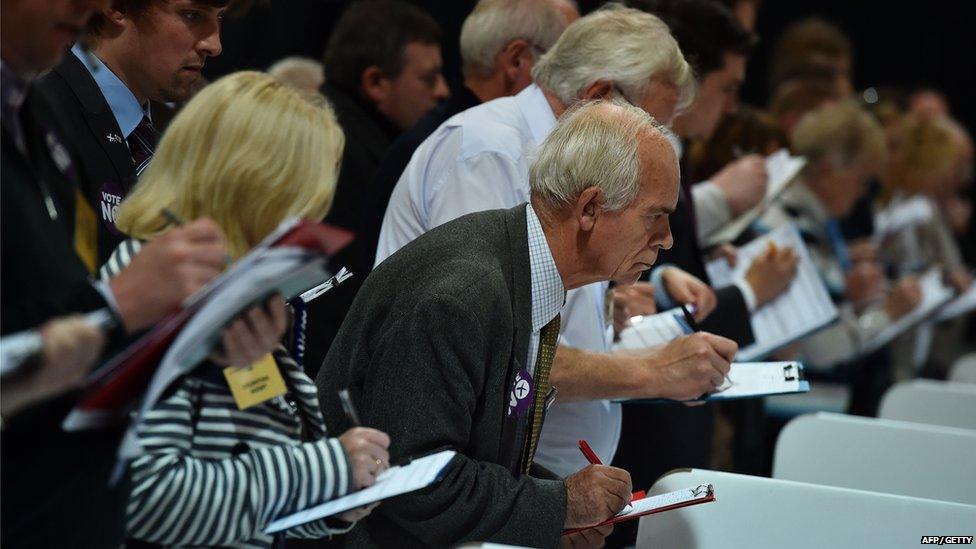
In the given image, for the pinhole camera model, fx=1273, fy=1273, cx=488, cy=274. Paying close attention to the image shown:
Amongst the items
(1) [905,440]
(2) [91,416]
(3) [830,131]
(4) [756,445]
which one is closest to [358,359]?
(2) [91,416]

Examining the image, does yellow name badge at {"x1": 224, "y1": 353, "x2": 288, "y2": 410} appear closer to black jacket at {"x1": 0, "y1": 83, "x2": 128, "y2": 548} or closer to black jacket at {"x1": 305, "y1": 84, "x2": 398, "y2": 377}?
black jacket at {"x1": 0, "y1": 83, "x2": 128, "y2": 548}

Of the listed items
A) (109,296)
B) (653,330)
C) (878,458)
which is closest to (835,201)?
(878,458)

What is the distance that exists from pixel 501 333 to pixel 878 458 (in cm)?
141

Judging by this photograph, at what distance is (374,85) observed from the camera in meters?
3.78

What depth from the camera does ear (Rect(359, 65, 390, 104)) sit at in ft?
12.4

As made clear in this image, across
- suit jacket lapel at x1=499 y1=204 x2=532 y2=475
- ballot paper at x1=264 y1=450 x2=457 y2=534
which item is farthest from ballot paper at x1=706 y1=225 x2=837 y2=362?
ballot paper at x1=264 y1=450 x2=457 y2=534

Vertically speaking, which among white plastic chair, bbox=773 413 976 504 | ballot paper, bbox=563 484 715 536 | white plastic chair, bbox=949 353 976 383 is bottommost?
white plastic chair, bbox=949 353 976 383

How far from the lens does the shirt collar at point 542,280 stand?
7.16 ft

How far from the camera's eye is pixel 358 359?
82.1 inches

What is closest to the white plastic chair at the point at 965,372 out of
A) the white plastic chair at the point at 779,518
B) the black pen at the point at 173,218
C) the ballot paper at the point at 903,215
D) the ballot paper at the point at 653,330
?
the ballot paper at the point at 903,215

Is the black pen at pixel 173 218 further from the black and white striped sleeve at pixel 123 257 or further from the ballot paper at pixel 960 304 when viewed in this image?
the ballot paper at pixel 960 304

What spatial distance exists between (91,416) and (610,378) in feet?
4.15

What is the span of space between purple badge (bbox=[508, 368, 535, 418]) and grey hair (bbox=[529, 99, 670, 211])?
12.3 inches

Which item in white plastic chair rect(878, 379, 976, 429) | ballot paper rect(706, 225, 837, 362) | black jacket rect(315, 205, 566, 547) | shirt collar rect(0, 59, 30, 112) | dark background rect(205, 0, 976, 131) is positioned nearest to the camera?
shirt collar rect(0, 59, 30, 112)
